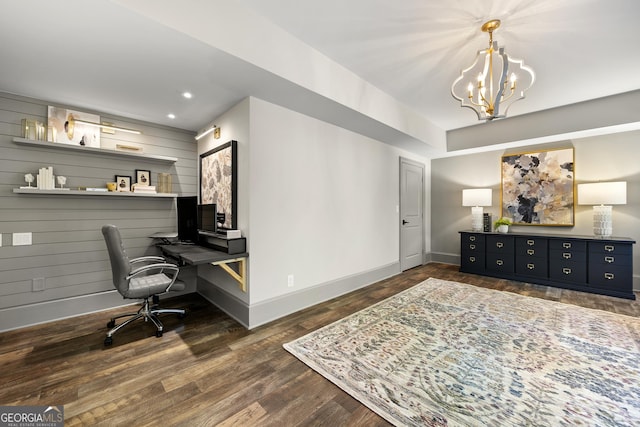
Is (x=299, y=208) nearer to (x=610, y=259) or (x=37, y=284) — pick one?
(x=37, y=284)

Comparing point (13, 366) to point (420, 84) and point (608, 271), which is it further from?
point (608, 271)

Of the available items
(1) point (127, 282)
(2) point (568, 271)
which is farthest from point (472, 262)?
(1) point (127, 282)

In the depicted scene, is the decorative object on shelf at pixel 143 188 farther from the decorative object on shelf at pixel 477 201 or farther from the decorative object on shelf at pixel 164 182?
the decorative object on shelf at pixel 477 201

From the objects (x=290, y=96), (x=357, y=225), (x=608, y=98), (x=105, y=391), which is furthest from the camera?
(x=357, y=225)

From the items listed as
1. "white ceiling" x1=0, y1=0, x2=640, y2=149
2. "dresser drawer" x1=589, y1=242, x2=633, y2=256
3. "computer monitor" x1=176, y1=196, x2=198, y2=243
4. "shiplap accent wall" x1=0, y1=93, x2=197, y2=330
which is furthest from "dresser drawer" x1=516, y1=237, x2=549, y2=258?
"shiplap accent wall" x1=0, y1=93, x2=197, y2=330

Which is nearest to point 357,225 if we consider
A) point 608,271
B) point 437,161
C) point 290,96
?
point 290,96

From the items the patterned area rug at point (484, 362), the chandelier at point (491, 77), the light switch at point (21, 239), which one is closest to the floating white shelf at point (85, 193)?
the light switch at point (21, 239)

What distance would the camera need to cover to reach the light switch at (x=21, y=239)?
2.64 metres

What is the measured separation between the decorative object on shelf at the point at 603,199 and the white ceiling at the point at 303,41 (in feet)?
4.35

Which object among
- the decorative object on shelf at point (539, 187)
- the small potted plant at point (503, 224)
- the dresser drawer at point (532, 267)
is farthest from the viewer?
the small potted plant at point (503, 224)

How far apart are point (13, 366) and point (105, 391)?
1.00 metres

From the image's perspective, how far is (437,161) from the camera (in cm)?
573

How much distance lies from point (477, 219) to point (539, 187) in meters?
1.11

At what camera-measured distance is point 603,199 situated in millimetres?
3596
